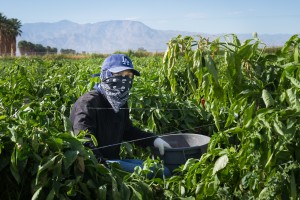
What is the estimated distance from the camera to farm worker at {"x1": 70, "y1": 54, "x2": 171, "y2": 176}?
10.2 ft

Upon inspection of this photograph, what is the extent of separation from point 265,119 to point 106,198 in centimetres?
87

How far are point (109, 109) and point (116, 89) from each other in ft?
0.85

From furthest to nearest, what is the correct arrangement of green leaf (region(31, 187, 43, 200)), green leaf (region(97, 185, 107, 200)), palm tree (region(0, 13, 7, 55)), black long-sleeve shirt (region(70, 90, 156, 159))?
palm tree (region(0, 13, 7, 55)) < black long-sleeve shirt (region(70, 90, 156, 159)) < green leaf (region(97, 185, 107, 200)) < green leaf (region(31, 187, 43, 200))

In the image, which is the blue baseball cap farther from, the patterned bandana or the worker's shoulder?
the worker's shoulder

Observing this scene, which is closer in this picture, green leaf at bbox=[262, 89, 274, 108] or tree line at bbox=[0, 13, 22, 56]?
green leaf at bbox=[262, 89, 274, 108]

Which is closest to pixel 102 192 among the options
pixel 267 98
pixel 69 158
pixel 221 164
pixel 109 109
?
pixel 69 158

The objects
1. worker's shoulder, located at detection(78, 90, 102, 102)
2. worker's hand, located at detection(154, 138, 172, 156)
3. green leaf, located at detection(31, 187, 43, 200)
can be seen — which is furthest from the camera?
worker's hand, located at detection(154, 138, 172, 156)

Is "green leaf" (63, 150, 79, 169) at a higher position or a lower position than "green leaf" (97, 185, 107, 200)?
higher

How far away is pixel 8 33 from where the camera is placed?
6112cm

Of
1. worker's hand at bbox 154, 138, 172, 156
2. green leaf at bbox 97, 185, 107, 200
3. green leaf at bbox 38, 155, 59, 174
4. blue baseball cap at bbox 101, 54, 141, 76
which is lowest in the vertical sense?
worker's hand at bbox 154, 138, 172, 156

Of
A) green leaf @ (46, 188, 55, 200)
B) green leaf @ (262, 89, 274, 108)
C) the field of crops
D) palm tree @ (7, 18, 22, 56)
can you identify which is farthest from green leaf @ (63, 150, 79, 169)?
palm tree @ (7, 18, 22, 56)

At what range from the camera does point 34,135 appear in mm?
1777

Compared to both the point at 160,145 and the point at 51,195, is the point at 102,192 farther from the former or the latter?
the point at 160,145

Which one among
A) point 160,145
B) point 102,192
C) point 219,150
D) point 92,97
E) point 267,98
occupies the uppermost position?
point 267,98
